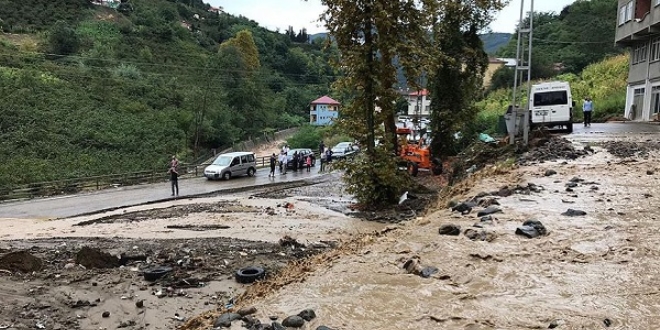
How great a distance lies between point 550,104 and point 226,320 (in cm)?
1922

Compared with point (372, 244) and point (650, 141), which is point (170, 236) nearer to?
point (372, 244)

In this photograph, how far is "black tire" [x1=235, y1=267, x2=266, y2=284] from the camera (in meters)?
8.24

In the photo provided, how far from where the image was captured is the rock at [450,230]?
298 inches

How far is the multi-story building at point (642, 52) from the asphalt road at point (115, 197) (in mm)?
21641

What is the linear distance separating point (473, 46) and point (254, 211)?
680 inches

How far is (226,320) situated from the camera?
16.8 feet

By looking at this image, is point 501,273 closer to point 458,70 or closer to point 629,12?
point 458,70

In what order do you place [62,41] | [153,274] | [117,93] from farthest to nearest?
[62,41] → [117,93] → [153,274]

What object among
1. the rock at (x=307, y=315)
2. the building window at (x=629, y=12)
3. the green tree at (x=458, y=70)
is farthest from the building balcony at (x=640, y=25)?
the rock at (x=307, y=315)

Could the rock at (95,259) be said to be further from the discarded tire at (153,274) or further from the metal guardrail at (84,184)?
the metal guardrail at (84,184)

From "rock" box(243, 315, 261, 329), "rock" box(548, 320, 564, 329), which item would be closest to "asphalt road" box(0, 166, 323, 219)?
"rock" box(243, 315, 261, 329)

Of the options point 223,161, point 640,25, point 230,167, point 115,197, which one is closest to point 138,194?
point 115,197

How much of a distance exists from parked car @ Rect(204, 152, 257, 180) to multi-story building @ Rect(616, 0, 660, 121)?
2565 centimetres

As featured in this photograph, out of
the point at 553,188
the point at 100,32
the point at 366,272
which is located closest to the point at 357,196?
the point at 553,188
